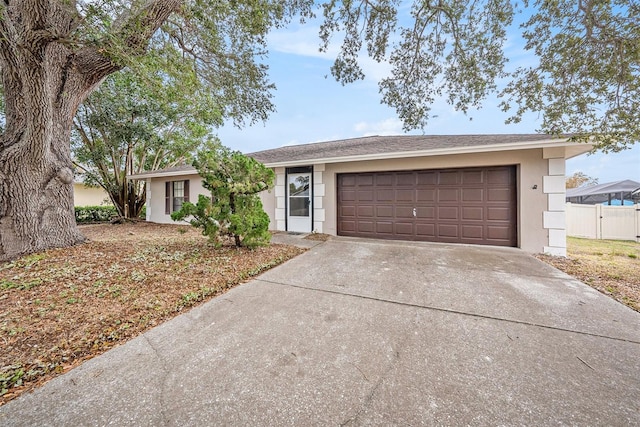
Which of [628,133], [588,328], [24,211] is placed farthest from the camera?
[24,211]

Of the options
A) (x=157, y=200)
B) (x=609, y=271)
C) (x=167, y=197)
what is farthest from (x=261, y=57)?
(x=157, y=200)

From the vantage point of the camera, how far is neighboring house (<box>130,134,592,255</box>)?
19.0ft

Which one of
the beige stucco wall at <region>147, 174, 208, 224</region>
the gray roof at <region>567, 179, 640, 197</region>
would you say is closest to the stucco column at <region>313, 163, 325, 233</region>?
the beige stucco wall at <region>147, 174, 208, 224</region>

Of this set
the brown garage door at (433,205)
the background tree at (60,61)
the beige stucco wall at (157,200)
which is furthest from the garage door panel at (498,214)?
the beige stucco wall at (157,200)

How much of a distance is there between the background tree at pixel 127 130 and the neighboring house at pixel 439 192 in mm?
3669

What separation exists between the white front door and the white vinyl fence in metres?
10.3

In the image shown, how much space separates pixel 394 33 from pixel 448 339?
709 cm

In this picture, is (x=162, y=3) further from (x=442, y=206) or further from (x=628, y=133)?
(x=628, y=133)

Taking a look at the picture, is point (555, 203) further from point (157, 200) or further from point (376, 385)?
point (157, 200)

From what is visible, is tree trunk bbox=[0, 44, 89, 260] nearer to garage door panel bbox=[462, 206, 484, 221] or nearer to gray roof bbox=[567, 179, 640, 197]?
garage door panel bbox=[462, 206, 484, 221]

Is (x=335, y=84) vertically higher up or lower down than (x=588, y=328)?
higher up

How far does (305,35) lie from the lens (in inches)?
255

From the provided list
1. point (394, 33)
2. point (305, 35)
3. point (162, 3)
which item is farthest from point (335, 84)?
point (162, 3)

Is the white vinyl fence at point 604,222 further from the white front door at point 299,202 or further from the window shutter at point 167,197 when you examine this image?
the window shutter at point 167,197
